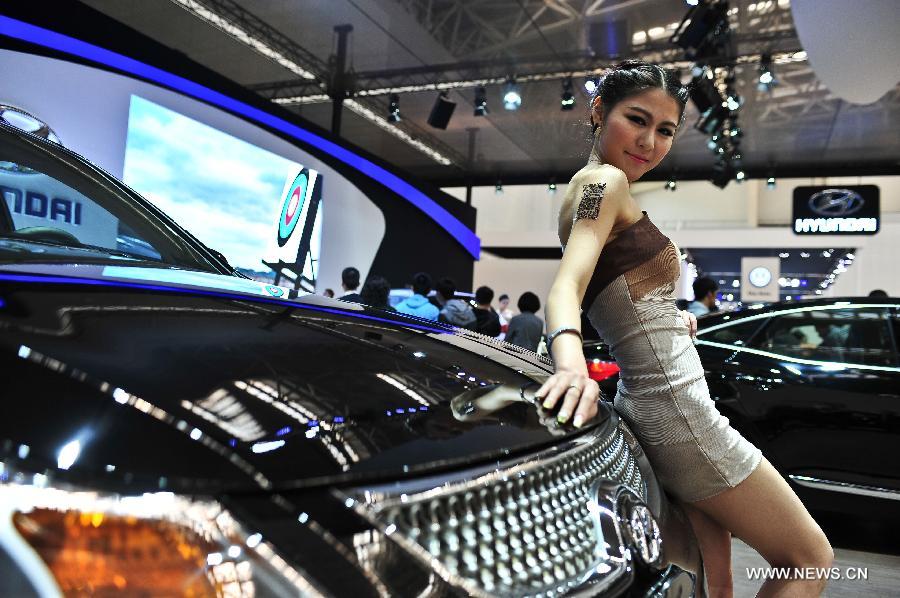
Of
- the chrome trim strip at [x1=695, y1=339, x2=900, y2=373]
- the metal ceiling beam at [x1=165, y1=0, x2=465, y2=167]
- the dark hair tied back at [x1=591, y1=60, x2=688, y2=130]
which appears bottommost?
the chrome trim strip at [x1=695, y1=339, x2=900, y2=373]

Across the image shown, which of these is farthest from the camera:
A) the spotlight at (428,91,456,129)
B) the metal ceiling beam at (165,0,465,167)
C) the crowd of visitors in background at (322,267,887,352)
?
the spotlight at (428,91,456,129)

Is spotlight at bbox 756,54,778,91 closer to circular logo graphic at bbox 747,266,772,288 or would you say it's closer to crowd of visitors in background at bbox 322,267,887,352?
circular logo graphic at bbox 747,266,772,288

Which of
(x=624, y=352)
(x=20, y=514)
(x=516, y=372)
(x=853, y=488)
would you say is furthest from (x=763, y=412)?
(x=20, y=514)

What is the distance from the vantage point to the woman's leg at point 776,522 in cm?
122

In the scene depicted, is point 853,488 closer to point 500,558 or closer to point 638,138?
point 638,138

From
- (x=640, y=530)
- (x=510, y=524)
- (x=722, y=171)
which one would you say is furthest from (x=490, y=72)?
(x=510, y=524)

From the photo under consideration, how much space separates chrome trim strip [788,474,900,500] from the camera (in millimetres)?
2889

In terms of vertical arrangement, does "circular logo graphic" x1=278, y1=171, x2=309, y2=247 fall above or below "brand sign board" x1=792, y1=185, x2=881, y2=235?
below

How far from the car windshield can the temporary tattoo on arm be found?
30.9 inches

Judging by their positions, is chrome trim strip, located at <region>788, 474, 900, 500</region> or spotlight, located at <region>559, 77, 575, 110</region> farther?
spotlight, located at <region>559, 77, 575, 110</region>

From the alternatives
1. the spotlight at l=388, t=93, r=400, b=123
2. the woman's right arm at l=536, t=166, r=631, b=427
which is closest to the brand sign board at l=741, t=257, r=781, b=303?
the spotlight at l=388, t=93, r=400, b=123

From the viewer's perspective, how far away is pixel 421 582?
0.61 metres

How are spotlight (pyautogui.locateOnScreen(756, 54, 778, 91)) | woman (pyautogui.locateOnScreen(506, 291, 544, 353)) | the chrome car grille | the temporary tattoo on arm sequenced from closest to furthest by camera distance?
the chrome car grille, the temporary tattoo on arm, woman (pyautogui.locateOnScreen(506, 291, 544, 353)), spotlight (pyautogui.locateOnScreen(756, 54, 778, 91))

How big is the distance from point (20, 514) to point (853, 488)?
3.22 meters
